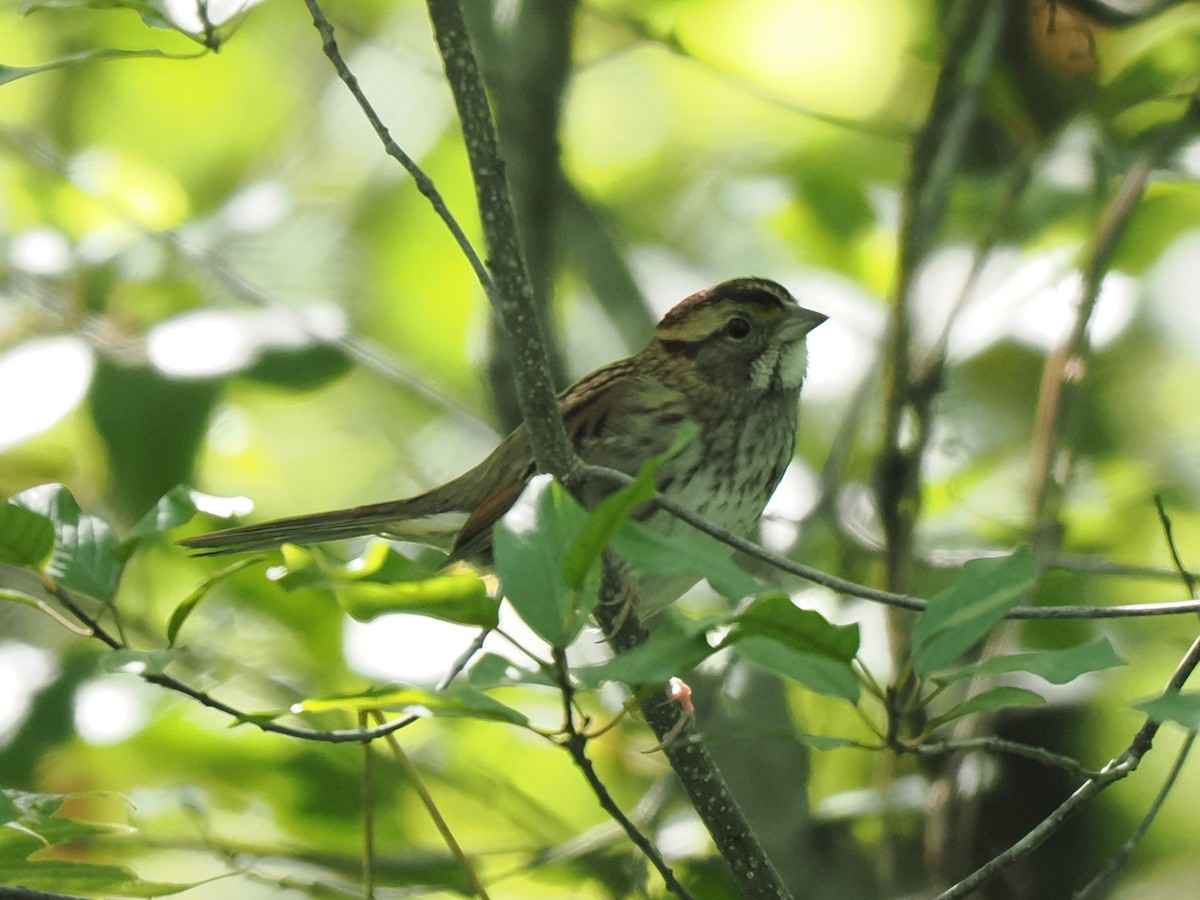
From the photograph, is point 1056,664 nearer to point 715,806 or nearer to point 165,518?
point 715,806

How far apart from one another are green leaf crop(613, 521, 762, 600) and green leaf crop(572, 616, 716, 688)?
2.2 inches

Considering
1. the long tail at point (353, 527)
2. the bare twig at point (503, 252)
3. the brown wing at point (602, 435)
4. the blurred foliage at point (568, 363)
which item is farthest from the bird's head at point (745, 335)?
the bare twig at point (503, 252)

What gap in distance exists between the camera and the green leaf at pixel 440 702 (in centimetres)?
131

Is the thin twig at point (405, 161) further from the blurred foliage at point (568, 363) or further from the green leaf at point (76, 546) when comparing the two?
the blurred foliage at point (568, 363)

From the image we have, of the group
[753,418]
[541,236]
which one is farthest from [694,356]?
[541,236]

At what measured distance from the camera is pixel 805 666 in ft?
4.55

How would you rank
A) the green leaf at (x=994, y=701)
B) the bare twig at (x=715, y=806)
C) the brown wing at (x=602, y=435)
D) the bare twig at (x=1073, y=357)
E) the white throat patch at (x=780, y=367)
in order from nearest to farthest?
the green leaf at (x=994, y=701) → the bare twig at (x=715, y=806) → the brown wing at (x=602, y=435) → the white throat patch at (x=780, y=367) → the bare twig at (x=1073, y=357)

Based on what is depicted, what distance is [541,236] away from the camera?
3.64 meters

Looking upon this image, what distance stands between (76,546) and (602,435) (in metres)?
1.47

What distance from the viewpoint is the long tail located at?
3076mm

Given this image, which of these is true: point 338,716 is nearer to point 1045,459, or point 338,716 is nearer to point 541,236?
point 541,236

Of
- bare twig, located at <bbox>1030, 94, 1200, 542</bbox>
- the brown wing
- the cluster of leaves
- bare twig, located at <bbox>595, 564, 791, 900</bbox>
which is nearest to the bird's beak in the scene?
the brown wing

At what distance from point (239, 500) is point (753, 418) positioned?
1.53 m

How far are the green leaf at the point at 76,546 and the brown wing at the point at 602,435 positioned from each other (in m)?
1.26
